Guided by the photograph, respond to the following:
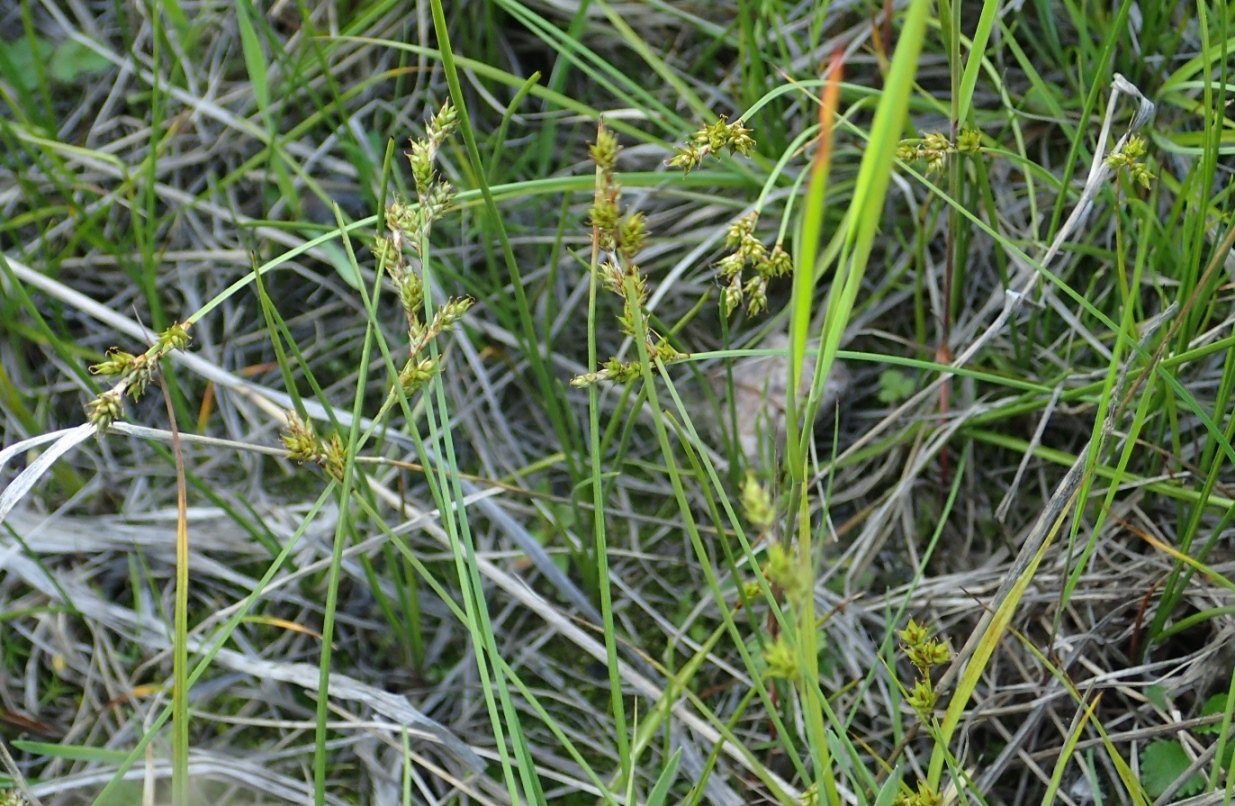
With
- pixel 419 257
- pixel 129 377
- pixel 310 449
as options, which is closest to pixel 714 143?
pixel 419 257

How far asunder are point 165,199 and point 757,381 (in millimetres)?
1268

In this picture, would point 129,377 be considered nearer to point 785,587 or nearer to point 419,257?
point 419,257

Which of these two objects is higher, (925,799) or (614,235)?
(614,235)

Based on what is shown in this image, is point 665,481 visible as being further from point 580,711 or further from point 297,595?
point 297,595

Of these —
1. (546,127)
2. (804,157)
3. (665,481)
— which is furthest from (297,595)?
(804,157)

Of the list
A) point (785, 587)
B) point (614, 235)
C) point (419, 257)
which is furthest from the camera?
point (419, 257)

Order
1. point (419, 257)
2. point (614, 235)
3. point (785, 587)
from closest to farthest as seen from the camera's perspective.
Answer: point (785, 587)
point (614, 235)
point (419, 257)

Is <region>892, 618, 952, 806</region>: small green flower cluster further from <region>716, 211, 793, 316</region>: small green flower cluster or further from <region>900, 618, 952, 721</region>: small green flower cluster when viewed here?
<region>716, 211, 793, 316</region>: small green flower cluster

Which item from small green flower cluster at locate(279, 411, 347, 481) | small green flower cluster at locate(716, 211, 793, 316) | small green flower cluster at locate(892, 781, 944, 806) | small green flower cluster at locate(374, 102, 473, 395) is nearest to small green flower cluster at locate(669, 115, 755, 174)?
small green flower cluster at locate(716, 211, 793, 316)

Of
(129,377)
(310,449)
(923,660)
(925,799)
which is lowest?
(925,799)

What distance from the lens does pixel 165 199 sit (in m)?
1.99

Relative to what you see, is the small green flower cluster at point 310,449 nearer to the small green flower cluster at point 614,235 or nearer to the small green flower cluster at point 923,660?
the small green flower cluster at point 614,235

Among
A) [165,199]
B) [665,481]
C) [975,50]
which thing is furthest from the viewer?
[165,199]

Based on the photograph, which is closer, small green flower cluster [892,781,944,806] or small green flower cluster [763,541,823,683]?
small green flower cluster [763,541,823,683]
